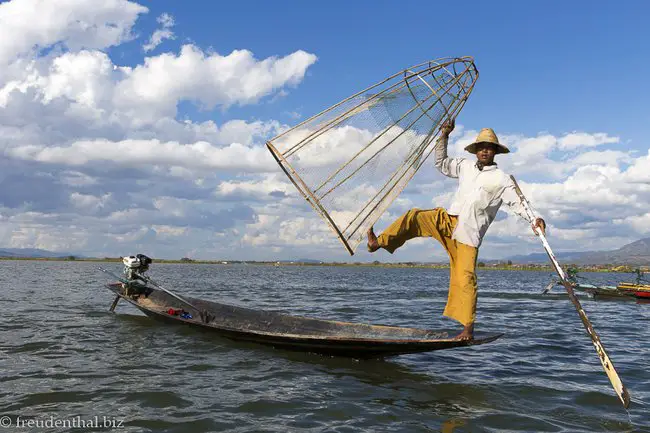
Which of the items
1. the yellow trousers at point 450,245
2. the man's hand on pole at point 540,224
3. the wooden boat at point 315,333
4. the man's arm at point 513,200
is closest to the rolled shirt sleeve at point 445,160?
the yellow trousers at point 450,245

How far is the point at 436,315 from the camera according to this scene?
61.3 feet

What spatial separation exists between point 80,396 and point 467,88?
7242mm

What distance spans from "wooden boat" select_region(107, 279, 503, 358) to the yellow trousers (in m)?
0.73

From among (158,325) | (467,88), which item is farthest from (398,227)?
(158,325)

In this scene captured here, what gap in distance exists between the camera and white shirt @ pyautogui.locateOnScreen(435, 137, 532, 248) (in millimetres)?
6613

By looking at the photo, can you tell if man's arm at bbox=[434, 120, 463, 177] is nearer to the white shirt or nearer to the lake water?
the white shirt

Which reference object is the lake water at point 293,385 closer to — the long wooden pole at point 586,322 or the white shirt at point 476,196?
the long wooden pole at point 586,322

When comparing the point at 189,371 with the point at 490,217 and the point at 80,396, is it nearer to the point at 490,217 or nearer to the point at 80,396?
the point at 80,396

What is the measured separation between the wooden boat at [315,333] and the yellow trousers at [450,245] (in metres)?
0.73

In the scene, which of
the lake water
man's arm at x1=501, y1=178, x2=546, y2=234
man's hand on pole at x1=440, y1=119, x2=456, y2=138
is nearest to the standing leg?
man's arm at x1=501, y1=178, x2=546, y2=234

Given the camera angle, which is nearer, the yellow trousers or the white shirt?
the white shirt

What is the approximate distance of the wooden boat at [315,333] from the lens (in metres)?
8.02

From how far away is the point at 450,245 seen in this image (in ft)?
23.5

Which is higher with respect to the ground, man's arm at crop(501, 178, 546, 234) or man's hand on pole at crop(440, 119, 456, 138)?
man's hand on pole at crop(440, 119, 456, 138)
